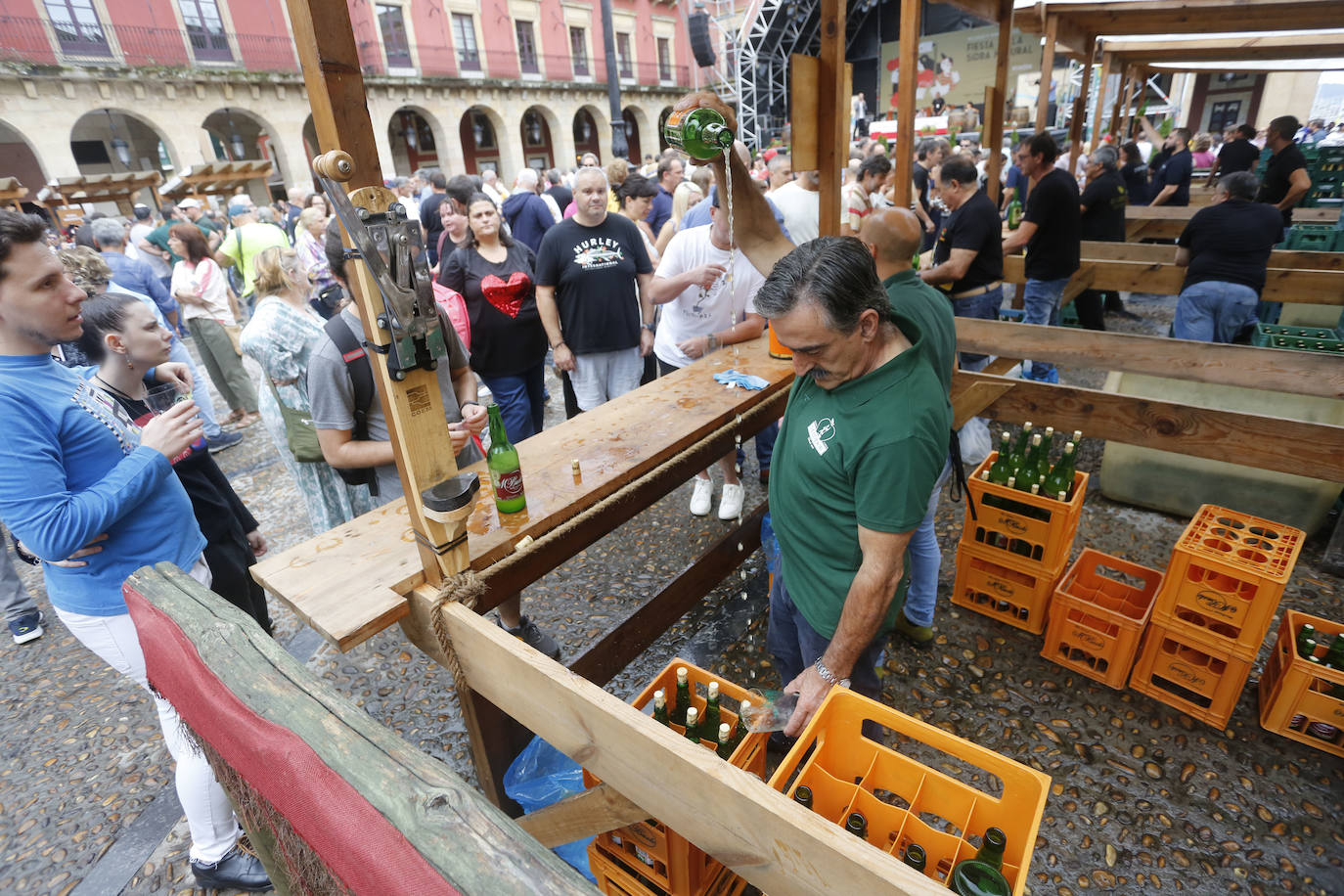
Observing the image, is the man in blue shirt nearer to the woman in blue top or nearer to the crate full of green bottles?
the woman in blue top

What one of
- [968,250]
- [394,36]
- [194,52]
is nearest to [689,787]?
[968,250]

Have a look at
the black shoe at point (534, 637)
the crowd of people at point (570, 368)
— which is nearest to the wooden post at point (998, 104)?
the crowd of people at point (570, 368)

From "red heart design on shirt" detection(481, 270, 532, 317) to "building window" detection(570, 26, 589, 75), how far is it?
98.2ft

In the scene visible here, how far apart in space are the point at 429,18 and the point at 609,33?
51.0 ft

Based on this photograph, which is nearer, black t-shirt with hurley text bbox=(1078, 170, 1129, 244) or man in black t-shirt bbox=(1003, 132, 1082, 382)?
man in black t-shirt bbox=(1003, 132, 1082, 382)

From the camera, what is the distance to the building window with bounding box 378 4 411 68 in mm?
23797

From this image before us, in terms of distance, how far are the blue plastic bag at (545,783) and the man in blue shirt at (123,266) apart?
624 centimetres

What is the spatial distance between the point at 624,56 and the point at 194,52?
18.5 metres

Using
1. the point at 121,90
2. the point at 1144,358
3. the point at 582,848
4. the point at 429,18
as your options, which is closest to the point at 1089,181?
the point at 1144,358

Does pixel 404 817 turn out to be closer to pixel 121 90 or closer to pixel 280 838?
pixel 280 838

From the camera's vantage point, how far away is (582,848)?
2.24 metres

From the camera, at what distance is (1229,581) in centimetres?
260

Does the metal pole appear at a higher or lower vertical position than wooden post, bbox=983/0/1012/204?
higher

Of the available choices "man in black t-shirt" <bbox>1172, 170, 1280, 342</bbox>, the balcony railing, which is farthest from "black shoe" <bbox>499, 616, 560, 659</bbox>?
the balcony railing
